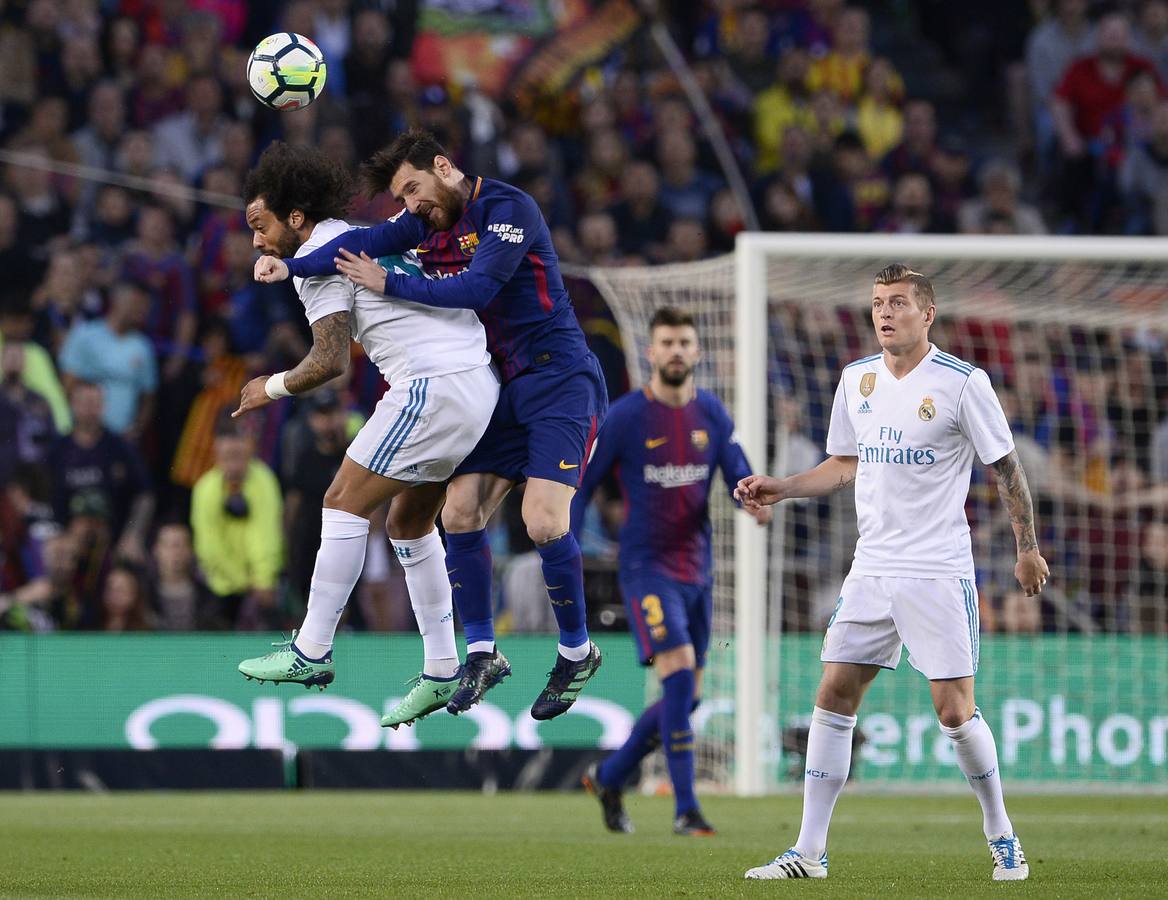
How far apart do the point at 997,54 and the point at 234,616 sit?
1131 centimetres

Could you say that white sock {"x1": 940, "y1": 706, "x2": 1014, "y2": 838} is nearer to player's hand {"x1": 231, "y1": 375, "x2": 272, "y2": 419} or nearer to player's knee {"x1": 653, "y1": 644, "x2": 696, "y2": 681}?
Result: player's knee {"x1": 653, "y1": 644, "x2": 696, "y2": 681}

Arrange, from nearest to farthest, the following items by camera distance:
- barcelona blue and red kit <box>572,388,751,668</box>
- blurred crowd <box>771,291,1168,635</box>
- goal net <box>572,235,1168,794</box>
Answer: barcelona blue and red kit <box>572,388,751,668</box> → goal net <box>572,235,1168,794</box> → blurred crowd <box>771,291,1168,635</box>

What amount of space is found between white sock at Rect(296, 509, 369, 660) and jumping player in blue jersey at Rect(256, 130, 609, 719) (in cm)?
46

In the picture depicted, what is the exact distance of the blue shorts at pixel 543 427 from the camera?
24.8 feet

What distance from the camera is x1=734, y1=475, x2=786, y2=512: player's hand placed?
7703 millimetres

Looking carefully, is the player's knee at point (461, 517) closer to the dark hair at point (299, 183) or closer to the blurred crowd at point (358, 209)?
the dark hair at point (299, 183)

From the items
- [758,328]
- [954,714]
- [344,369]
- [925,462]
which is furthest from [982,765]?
[758,328]

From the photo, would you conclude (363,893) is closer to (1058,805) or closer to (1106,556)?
(1058,805)

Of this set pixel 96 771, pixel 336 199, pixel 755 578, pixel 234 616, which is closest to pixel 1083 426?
pixel 755 578

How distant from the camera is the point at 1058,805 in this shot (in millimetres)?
12445

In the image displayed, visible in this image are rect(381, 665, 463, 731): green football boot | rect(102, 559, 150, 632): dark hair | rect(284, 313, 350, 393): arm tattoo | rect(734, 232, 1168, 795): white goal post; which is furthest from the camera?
rect(102, 559, 150, 632): dark hair

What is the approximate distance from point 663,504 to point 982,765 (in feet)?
11.0

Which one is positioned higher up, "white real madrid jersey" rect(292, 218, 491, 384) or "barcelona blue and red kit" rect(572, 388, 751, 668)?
"white real madrid jersey" rect(292, 218, 491, 384)

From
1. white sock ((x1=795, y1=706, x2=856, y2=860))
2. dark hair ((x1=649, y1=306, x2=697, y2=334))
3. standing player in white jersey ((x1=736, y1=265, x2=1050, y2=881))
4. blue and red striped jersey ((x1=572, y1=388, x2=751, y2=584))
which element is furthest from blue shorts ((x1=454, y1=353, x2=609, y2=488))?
blue and red striped jersey ((x1=572, y1=388, x2=751, y2=584))
